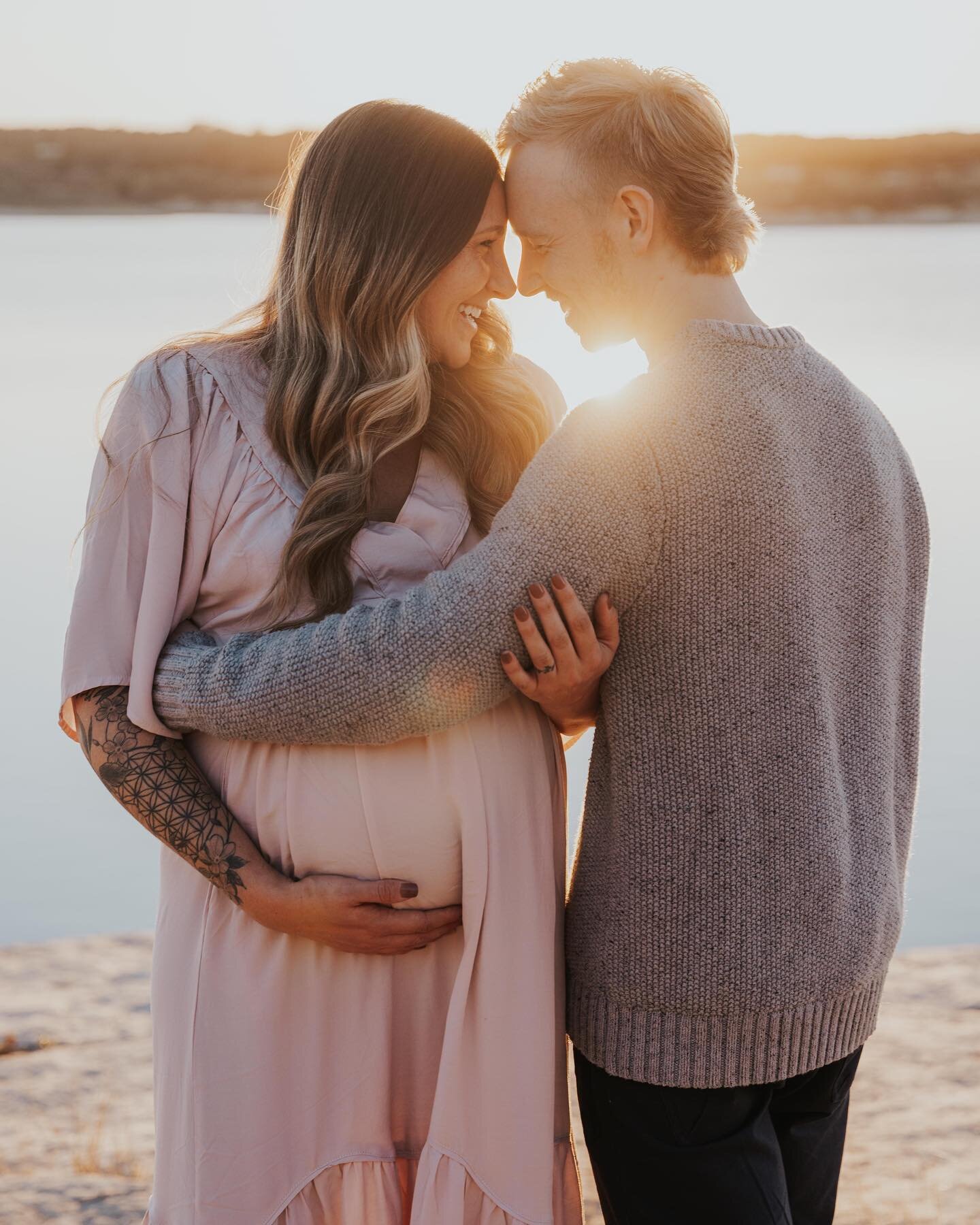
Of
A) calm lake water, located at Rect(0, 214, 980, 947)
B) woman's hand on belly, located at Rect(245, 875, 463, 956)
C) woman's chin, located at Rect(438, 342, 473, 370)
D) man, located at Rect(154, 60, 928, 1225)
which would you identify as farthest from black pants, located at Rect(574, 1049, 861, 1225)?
woman's chin, located at Rect(438, 342, 473, 370)

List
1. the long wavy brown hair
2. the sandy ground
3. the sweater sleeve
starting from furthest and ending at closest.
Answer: the sandy ground
the long wavy brown hair
the sweater sleeve

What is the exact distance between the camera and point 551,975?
60.6 inches

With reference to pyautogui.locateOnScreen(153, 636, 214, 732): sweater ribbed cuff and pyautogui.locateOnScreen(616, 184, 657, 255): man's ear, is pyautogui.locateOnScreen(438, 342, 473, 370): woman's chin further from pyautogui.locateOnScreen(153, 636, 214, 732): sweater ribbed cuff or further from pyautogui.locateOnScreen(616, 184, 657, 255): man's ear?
pyautogui.locateOnScreen(153, 636, 214, 732): sweater ribbed cuff

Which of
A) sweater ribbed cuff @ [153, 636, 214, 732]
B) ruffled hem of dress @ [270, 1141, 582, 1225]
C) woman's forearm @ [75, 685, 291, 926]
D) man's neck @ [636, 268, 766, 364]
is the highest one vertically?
man's neck @ [636, 268, 766, 364]

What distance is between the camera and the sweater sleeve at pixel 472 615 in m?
1.33

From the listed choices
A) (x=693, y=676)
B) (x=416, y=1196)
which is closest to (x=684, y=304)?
(x=693, y=676)

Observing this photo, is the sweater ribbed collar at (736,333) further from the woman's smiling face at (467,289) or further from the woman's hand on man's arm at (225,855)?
the woman's hand on man's arm at (225,855)

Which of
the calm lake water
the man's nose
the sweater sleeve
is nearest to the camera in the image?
the sweater sleeve

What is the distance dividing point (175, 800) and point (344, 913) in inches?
9.5

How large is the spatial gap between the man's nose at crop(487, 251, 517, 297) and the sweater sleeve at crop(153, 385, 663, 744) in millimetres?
453

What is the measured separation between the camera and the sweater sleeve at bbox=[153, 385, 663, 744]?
133 centimetres

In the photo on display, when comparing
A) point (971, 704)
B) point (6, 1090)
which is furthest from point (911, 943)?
point (6, 1090)

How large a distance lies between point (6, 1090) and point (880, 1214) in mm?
1683

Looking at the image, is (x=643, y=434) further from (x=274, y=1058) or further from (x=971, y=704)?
(x=971, y=704)
